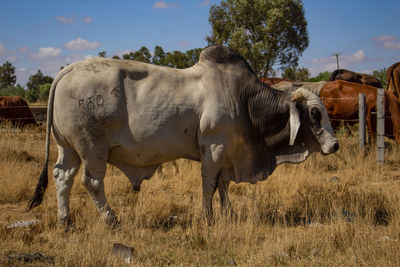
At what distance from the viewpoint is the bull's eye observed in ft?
17.9

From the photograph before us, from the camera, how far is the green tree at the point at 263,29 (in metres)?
31.2

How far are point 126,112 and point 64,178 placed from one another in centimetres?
114

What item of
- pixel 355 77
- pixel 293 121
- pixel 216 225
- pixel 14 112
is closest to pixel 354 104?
pixel 293 121

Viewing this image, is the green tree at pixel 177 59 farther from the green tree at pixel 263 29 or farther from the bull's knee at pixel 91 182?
the bull's knee at pixel 91 182

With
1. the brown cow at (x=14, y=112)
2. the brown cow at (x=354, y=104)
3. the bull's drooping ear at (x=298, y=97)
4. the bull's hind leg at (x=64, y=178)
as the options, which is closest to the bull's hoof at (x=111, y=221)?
the bull's hind leg at (x=64, y=178)

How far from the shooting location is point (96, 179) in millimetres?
A: 5129

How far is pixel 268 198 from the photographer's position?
651cm

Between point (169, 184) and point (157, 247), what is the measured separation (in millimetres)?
3225

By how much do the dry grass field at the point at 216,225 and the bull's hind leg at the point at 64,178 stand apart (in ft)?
0.60

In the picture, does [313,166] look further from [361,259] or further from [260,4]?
[260,4]

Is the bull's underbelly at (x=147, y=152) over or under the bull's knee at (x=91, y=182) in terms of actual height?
over

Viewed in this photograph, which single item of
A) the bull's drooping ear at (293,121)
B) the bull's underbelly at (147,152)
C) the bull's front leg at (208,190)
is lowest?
the bull's front leg at (208,190)

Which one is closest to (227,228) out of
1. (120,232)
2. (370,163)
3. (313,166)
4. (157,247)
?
(157,247)

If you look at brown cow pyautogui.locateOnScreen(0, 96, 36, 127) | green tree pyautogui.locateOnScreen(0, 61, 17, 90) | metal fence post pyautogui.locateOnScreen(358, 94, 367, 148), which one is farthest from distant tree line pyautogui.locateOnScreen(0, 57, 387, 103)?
metal fence post pyautogui.locateOnScreen(358, 94, 367, 148)
